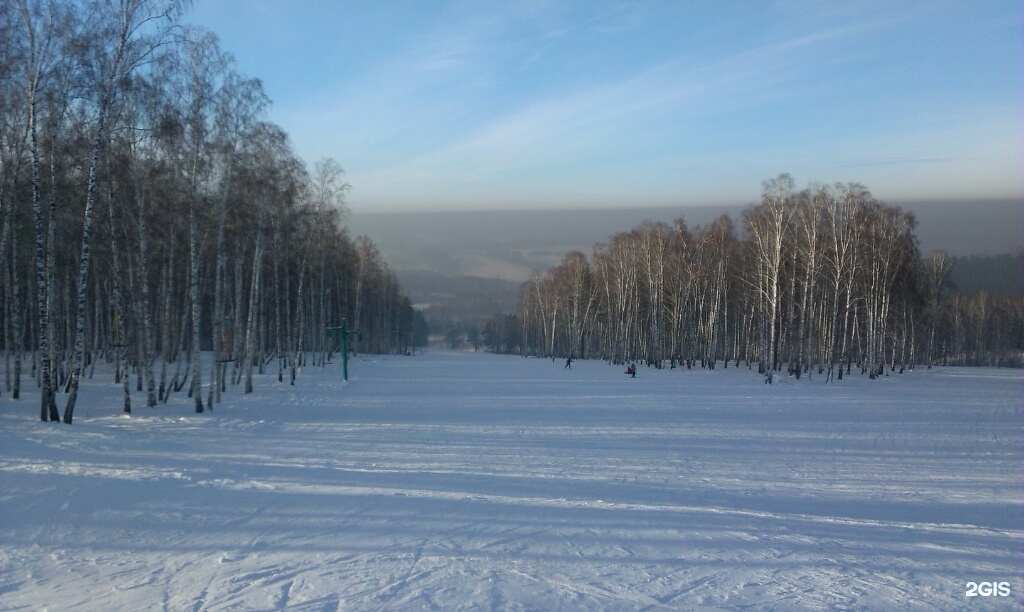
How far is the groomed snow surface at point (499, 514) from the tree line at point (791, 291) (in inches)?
807

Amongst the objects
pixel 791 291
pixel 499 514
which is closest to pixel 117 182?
pixel 499 514

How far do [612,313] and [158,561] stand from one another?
59.1 metres

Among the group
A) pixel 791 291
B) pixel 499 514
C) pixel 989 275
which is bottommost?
pixel 499 514

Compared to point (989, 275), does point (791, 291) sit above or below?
below

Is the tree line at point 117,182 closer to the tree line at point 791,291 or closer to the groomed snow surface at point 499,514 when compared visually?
the groomed snow surface at point 499,514

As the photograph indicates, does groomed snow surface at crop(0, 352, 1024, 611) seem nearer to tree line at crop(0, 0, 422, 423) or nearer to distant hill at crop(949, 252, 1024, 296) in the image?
tree line at crop(0, 0, 422, 423)

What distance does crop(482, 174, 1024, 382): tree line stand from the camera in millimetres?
36438

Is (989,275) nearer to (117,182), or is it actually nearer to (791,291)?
(791,291)

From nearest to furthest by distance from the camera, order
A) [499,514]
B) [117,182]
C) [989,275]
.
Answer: [499,514] < [117,182] < [989,275]

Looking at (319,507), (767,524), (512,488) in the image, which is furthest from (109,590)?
(767,524)

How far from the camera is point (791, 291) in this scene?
3769 cm

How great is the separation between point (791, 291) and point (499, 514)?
33585 mm

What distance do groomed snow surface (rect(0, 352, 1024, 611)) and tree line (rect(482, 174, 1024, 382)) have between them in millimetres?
20505

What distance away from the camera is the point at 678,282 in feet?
164
